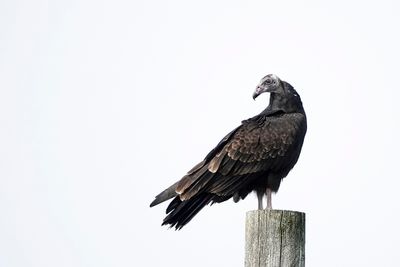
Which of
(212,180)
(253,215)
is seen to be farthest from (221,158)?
(253,215)

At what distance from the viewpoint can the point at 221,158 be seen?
635 cm

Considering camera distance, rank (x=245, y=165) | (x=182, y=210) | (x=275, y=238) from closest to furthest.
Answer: (x=275, y=238) → (x=182, y=210) → (x=245, y=165)

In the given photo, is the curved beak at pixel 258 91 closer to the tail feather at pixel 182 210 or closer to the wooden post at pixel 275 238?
the tail feather at pixel 182 210

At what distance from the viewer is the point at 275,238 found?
12.3 ft

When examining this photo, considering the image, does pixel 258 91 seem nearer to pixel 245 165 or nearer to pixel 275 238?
pixel 245 165

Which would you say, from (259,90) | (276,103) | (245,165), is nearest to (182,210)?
(245,165)

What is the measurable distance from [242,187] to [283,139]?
2.06ft

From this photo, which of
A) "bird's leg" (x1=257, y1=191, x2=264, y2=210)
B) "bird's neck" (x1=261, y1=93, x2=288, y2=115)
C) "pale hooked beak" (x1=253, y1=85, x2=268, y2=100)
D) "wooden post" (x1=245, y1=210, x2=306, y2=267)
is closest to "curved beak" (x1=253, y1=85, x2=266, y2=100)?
"pale hooked beak" (x1=253, y1=85, x2=268, y2=100)

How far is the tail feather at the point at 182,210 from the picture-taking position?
5754 millimetres

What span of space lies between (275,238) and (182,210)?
2149 millimetres

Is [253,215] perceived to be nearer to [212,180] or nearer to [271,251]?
[271,251]

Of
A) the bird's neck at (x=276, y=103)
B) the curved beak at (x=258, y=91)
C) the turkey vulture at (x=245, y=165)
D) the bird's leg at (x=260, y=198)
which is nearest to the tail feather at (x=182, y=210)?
the turkey vulture at (x=245, y=165)

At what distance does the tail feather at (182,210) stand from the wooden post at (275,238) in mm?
1941

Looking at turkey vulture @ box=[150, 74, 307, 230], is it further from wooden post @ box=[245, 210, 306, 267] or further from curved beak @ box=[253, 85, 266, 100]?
wooden post @ box=[245, 210, 306, 267]
